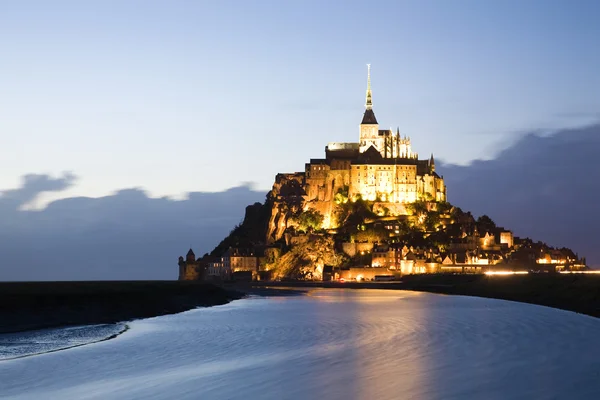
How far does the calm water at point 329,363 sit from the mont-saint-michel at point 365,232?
273ft

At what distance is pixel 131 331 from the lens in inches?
1507

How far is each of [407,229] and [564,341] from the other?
107867 mm

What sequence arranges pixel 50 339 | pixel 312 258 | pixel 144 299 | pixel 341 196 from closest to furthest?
pixel 50 339, pixel 144 299, pixel 312 258, pixel 341 196

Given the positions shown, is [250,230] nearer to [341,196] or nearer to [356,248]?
[341,196]

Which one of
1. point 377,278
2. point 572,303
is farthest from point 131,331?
point 377,278

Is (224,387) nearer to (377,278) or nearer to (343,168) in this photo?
(377,278)

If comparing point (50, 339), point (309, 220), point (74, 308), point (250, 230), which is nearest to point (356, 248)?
point (309, 220)

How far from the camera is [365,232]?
13638 cm

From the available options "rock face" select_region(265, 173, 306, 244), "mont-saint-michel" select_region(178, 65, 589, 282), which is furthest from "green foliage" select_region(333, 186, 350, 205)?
"rock face" select_region(265, 173, 306, 244)

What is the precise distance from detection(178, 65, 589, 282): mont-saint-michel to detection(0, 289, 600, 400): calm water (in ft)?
273

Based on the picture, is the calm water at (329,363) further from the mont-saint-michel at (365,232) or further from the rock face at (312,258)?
the rock face at (312,258)

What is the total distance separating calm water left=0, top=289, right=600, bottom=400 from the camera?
20.7 m

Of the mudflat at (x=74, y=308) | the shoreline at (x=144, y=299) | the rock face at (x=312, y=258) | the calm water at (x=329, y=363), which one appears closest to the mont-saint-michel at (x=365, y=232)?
→ the rock face at (x=312, y=258)

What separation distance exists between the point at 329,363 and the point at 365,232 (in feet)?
362
